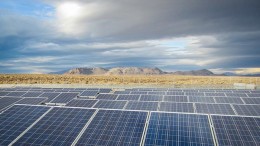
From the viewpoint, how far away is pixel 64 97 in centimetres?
2933

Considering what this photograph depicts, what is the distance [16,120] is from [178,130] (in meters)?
10.7

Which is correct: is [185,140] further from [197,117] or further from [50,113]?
[50,113]

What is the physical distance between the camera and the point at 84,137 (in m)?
13.8

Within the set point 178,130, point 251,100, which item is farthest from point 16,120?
point 251,100

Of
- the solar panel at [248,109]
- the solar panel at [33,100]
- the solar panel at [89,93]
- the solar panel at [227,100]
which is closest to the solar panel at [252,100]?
the solar panel at [227,100]

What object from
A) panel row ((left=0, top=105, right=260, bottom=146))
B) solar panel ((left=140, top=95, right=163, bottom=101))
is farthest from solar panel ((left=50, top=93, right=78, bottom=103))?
panel row ((left=0, top=105, right=260, bottom=146))

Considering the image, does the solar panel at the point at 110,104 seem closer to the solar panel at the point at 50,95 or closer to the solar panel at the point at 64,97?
the solar panel at the point at 64,97

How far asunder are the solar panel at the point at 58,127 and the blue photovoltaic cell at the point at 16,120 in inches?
24.4

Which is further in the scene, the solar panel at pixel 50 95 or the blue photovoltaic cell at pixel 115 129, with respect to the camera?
the solar panel at pixel 50 95

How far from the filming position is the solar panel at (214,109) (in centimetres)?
2024

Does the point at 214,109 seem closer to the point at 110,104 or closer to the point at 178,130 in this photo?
the point at 178,130

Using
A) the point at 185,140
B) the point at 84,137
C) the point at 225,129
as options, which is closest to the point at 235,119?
the point at 225,129

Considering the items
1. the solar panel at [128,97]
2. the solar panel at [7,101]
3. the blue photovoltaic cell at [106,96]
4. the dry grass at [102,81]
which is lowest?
the dry grass at [102,81]

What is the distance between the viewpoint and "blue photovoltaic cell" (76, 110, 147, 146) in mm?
13235
